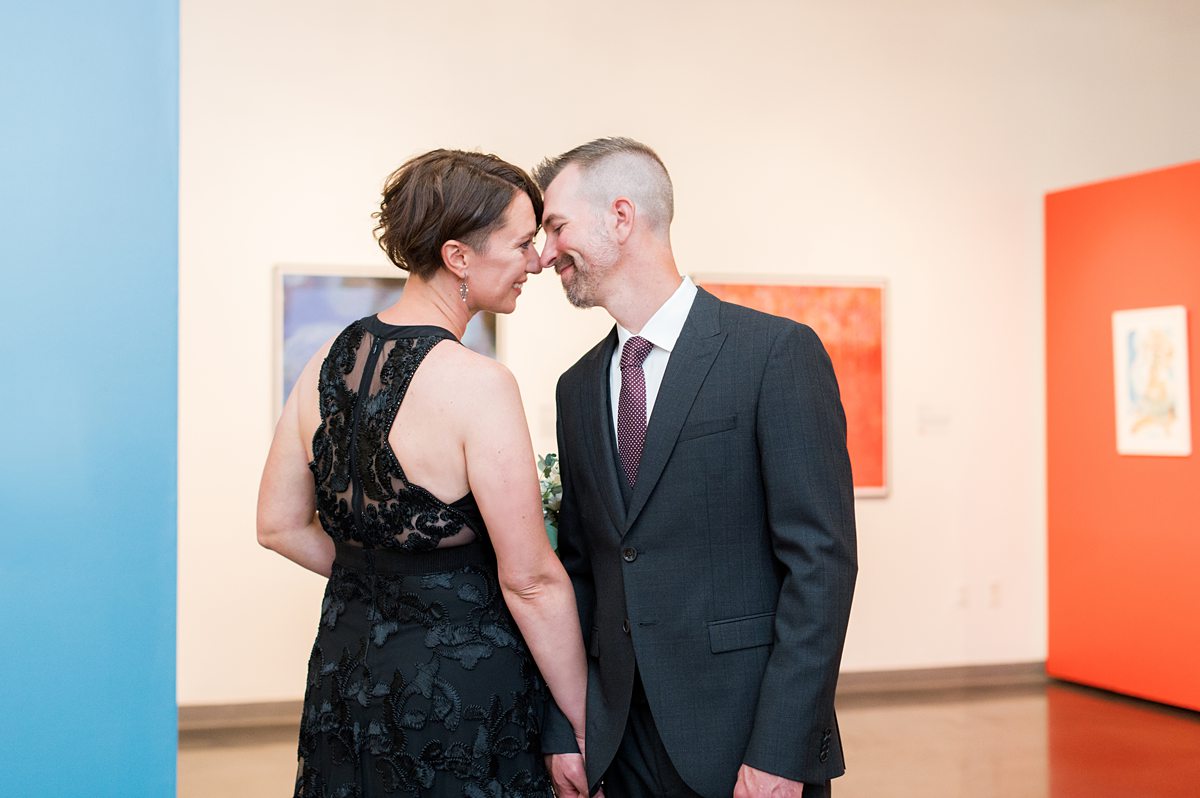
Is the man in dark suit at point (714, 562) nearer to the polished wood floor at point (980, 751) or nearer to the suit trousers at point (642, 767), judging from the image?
the suit trousers at point (642, 767)

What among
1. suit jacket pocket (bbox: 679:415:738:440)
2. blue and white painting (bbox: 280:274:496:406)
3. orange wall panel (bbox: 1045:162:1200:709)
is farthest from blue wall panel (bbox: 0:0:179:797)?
orange wall panel (bbox: 1045:162:1200:709)

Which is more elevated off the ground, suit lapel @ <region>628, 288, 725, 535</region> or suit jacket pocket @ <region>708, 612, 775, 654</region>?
suit lapel @ <region>628, 288, 725, 535</region>

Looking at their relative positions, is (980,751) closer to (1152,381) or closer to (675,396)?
(1152,381)

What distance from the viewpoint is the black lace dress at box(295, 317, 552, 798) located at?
2.19m

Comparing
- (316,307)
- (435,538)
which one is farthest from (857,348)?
(435,538)

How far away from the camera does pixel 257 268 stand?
6.73 metres

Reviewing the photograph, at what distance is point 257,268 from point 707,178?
286cm

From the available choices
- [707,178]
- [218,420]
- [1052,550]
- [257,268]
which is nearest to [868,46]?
[707,178]

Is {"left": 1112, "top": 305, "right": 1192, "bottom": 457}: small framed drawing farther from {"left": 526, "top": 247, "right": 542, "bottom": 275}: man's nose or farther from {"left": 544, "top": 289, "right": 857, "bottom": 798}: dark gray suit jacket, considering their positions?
{"left": 526, "top": 247, "right": 542, "bottom": 275}: man's nose

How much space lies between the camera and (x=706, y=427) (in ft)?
7.36

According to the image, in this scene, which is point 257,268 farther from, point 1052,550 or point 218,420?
point 1052,550

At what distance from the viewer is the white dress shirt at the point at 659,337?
93.8 inches

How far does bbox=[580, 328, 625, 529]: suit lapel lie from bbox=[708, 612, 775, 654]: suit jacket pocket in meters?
0.28

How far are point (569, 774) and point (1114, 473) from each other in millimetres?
6203
